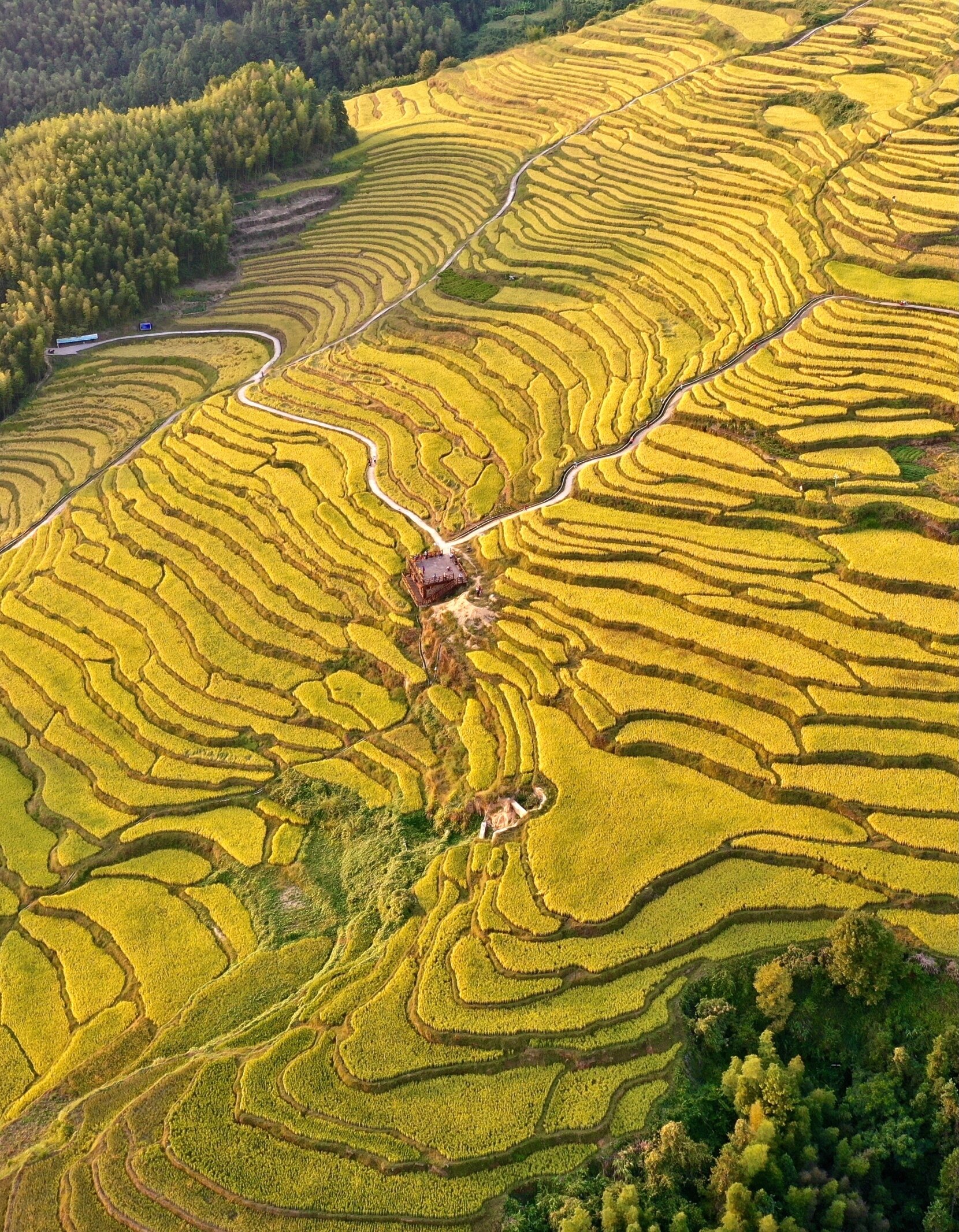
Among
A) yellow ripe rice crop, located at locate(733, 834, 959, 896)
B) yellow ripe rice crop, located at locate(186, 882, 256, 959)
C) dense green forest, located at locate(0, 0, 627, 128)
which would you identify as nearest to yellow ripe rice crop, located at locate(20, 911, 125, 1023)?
yellow ripe rice crop, located at locate(186, 882, 256, 959)

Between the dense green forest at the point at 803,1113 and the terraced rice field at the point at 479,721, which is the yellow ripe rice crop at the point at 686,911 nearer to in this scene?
the terraced rice field at the point at 479,721

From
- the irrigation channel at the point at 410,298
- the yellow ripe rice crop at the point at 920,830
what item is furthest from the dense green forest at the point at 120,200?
the yellow ripe rice crop at the point at 920,830

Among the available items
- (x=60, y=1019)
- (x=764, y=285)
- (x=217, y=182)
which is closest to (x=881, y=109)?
(x=764, y=285)

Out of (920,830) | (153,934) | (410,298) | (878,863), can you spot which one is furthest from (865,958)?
(410,298)

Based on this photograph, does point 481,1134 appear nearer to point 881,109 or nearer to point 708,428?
point 708,428

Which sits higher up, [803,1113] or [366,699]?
[366,699]

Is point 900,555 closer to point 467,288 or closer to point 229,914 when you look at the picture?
point 229,914
